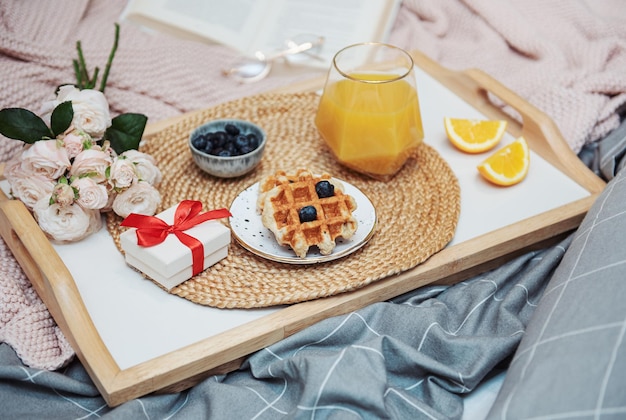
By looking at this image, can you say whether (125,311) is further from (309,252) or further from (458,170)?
(458,170)

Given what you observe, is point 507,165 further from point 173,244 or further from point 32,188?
point 32,188

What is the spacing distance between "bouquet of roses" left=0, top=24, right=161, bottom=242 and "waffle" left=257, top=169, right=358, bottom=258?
0.20 meters

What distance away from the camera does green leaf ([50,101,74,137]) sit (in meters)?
1.11

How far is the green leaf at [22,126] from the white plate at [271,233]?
324mm

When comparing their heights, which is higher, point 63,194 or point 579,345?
point 579,345

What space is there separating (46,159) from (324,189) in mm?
433

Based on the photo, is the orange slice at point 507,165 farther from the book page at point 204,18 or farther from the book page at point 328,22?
the book page at point 204,18

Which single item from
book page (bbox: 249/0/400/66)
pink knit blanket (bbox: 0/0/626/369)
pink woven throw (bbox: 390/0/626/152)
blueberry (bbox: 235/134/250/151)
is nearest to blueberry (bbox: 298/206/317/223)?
blueberry (bbox: 235/134/250/151)

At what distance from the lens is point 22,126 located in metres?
1.10

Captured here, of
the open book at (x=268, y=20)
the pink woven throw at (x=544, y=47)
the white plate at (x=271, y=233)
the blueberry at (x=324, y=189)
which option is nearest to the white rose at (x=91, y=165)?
the white plate at (x=271, y=233)

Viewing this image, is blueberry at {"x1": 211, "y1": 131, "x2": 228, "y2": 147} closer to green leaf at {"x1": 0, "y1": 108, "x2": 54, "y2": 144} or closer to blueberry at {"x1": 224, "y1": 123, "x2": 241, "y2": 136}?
blueberry at {"x1": 224, "y1": 123, "x2": 241, "y2": 136}

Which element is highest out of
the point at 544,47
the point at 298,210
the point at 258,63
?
the point at 544,47

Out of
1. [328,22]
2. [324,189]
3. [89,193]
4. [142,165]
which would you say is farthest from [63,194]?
[328,22]

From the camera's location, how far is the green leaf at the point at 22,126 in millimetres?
1090
